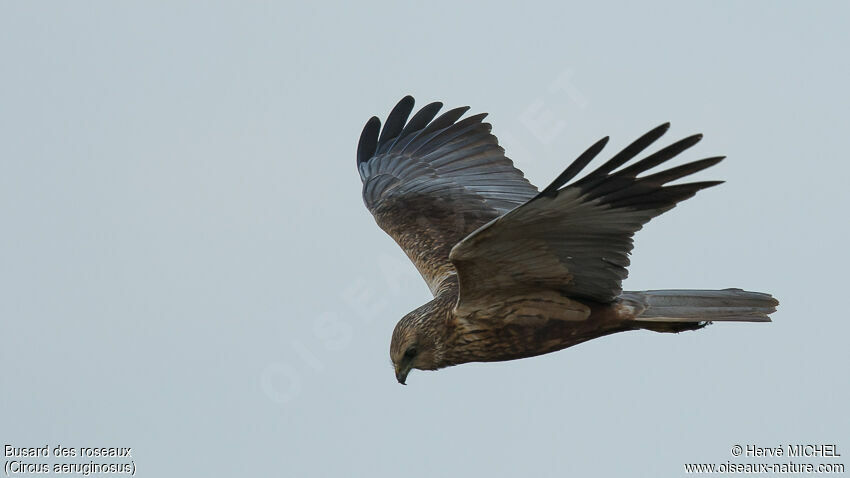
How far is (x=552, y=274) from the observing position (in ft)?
25.0

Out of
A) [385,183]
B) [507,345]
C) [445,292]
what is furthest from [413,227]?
[507,345]

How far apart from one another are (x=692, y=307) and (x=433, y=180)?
10.8 feet

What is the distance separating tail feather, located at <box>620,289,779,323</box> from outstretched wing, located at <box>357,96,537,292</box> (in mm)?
1769

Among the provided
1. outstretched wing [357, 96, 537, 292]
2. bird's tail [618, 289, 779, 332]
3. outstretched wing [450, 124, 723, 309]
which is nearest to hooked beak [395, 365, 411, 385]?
outstretched wing [450, 124, 723, 309]

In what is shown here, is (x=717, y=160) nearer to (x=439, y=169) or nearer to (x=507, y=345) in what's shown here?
(x=507, y=345)

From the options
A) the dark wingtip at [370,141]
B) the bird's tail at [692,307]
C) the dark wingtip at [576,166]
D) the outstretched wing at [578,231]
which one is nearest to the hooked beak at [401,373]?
the outstretched wing at [578,231]

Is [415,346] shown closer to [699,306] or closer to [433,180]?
[699,306]

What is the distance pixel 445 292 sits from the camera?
8.46m

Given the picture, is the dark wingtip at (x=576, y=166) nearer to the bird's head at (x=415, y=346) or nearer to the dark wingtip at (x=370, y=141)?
the bird's head at (x=415, y=346)

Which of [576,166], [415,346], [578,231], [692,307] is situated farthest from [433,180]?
[576,166]

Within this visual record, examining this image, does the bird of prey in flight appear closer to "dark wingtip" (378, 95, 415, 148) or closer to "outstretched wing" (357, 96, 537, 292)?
"outstretched wing" (357, 96, 537, 292)

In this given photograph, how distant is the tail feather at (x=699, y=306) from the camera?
7.88 meters

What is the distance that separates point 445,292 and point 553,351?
3.01ft

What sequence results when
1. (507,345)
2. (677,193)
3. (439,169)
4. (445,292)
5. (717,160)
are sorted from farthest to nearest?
(439,169)
(445,292)
(507,345)
(677,193)
(717,160)
